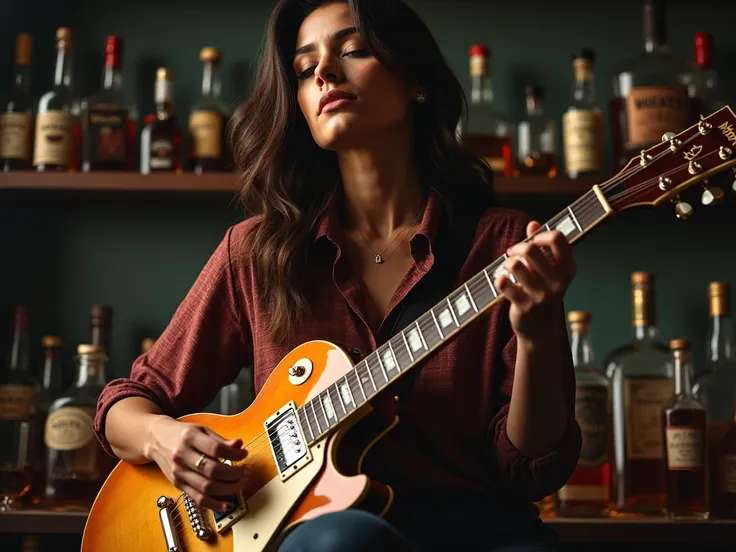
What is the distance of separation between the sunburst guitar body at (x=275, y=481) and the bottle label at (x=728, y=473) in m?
0.83

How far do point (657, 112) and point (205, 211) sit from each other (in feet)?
3.18

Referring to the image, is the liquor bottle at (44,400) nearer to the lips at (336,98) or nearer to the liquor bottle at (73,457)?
the liquor bottle at (73,457)

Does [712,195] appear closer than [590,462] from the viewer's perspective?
Yes

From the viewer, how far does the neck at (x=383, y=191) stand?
4.80 feet

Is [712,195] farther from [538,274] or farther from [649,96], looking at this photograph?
[649,96]

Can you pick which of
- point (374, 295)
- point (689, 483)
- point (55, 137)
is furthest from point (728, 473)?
point (55, 137)

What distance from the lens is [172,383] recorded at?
1420mm

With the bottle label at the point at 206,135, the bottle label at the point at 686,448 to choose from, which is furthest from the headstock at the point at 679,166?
the bottle label at the point at 206,135

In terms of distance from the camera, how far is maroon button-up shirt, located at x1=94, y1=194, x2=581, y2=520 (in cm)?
124

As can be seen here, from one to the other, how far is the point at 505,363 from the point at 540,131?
760 millimetres

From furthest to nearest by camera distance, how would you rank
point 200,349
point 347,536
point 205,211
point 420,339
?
point 205,211 → point 200,349 → point 420,339 → point 347,536

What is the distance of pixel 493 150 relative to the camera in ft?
6.24

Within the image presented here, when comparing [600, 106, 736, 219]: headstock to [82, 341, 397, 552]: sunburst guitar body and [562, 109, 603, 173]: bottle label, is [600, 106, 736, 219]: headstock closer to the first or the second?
[82, 341, 397, 552]: sunburst guitar body

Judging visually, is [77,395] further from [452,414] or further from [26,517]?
[452,414]
